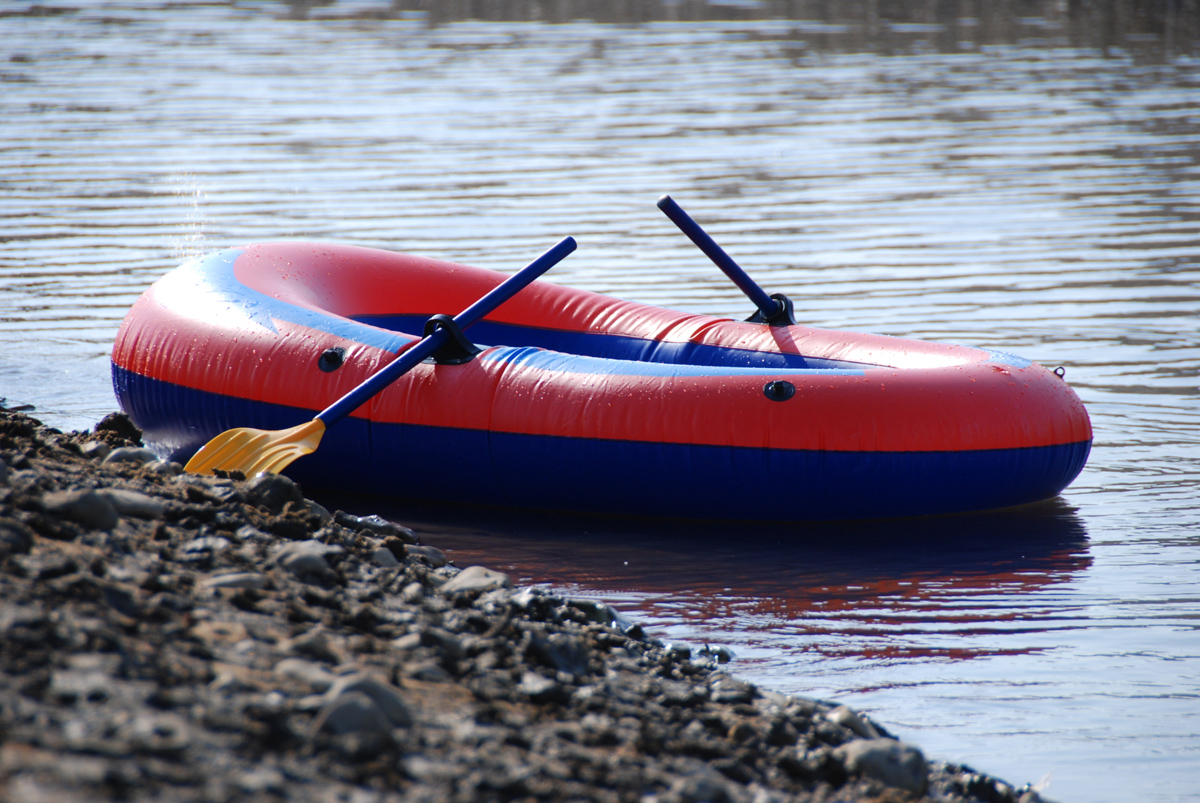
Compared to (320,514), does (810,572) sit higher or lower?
lower

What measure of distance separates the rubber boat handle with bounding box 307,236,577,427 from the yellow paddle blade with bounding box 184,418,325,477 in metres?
0.09

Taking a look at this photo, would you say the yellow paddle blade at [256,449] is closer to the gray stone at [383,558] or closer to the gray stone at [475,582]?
the gray stone at [383,558]

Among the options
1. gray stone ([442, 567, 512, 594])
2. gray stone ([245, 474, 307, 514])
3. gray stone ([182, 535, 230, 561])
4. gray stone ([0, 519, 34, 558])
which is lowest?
gray stone ([442, 567, 512, 594])

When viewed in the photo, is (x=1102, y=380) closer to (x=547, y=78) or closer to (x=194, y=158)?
(x=194, y=158)

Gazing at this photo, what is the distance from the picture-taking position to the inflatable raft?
16.1 feet

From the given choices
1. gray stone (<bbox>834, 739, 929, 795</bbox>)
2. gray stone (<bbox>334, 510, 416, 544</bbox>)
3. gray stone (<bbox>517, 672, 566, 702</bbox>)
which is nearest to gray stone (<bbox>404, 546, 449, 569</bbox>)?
gray stone (<bbox>334, 510, 416, 544</bbox>)

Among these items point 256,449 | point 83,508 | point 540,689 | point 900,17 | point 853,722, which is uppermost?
point 900,17

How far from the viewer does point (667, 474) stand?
4980 millimetres

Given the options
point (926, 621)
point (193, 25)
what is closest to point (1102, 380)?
point (926, 621)

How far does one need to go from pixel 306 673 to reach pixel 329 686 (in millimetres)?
56

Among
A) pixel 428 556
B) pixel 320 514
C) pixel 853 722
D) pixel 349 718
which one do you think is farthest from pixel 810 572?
pixel 349 718

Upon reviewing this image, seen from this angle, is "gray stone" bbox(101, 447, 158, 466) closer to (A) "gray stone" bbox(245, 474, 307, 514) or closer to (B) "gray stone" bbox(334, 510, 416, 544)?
(A) "gray stone" bbox(245, 474, 307, 514)

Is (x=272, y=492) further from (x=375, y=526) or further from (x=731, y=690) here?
(x=731, y=690)

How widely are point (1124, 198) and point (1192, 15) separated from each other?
15.3 metres
